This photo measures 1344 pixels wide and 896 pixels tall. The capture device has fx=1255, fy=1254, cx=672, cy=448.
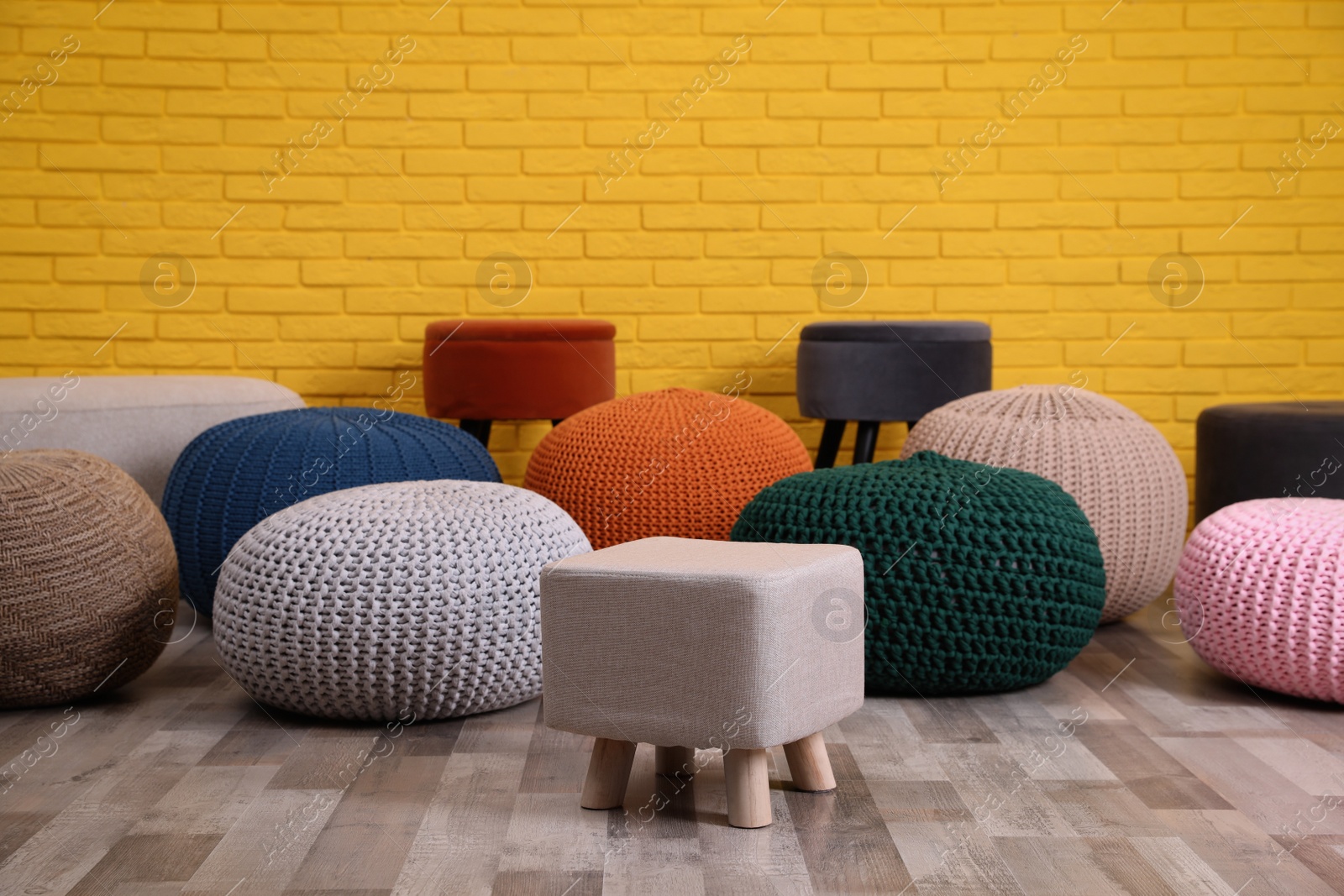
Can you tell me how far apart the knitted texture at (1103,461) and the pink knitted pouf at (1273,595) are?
37cm

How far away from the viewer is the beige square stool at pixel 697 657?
1.58 meters

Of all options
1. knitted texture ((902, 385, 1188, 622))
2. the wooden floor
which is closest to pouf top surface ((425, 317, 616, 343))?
knitted texture ((902, 385, 1188, 622))

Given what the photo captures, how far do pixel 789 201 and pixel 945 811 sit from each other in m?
2.60

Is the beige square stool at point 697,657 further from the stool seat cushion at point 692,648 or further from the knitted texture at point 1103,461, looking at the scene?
the knitted texture at point 1103,461

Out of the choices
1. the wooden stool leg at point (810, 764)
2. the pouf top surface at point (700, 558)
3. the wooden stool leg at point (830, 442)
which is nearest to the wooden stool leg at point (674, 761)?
the wooden stool leg at point (810, 764)

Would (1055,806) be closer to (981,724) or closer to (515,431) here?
(981,724)

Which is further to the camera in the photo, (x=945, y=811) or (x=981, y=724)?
(x=981, y=724)

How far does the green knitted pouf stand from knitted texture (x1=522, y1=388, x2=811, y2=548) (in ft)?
1.24

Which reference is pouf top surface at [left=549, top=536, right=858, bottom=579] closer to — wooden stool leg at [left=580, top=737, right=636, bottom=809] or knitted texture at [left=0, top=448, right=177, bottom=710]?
wooden stool leg at [left=580, top=737, right=636, bottom=809]

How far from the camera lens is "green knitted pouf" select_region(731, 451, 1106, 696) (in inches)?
85.3

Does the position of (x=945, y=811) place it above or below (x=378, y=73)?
below

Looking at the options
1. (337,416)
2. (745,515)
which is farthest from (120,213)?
(745,515)

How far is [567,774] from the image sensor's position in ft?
6.06

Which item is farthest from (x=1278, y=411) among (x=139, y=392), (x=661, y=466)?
(x=139, y=392)
